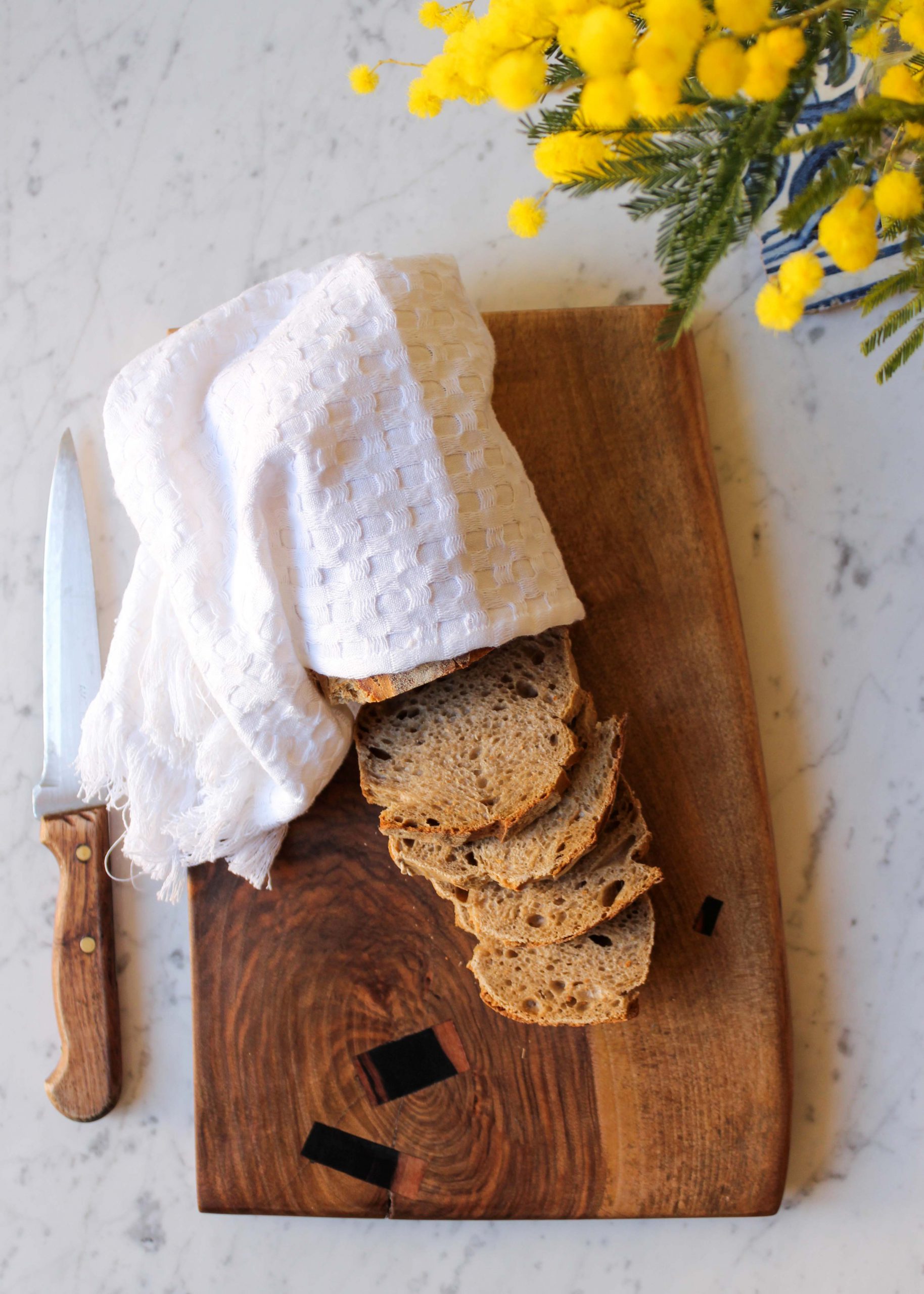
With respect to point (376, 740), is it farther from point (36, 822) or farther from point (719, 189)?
point (719, 189)

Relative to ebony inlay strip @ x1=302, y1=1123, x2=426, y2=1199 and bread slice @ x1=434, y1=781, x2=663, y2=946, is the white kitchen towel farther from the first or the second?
ebony inlay strip @ x1=302, y1=1123, x2=426, y2=1199

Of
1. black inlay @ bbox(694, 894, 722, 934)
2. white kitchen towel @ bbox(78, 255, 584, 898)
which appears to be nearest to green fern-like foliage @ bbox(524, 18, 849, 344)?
white kitchen towel @ bbox(78, 255, 584, 898)

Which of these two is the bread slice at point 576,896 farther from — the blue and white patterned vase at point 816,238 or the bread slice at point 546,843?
the blue and white patterned vase at point 816,238

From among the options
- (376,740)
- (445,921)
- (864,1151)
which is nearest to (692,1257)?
(864,1151)

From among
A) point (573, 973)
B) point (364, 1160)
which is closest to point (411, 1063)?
point (364, 1160)

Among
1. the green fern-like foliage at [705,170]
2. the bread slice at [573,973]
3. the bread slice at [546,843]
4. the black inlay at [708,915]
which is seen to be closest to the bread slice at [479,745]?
the bread slice at [546,843]
